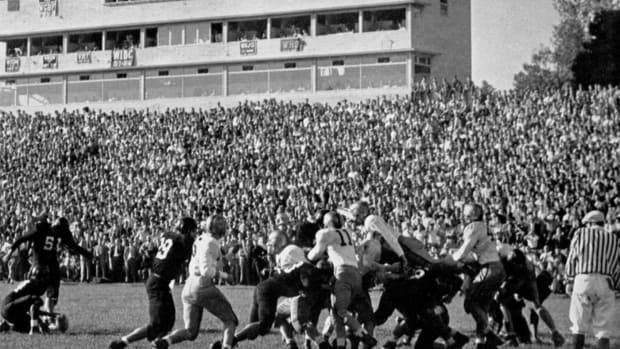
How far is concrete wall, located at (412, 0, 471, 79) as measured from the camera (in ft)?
173

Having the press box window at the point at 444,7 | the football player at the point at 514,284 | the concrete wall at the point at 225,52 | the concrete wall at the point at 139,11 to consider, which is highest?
the concrete wall at the point at 139,11

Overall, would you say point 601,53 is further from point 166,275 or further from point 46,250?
point 166,275

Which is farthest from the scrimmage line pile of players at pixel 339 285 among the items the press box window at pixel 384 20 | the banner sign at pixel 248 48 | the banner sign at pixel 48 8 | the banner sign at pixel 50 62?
the banner sign at pixel 48 8

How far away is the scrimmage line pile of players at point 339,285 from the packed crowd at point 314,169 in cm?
1168

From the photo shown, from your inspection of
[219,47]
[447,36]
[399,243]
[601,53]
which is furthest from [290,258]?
[601,53]

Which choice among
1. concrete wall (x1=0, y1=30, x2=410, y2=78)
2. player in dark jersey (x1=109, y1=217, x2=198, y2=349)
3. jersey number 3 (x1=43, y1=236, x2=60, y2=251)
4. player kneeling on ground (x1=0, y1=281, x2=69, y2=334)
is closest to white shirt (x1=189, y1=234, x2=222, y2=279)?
player in dark jersey (x1=109, y1=217, x2=198, y2=349)

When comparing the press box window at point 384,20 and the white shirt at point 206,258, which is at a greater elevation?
the press box window at point 384,20

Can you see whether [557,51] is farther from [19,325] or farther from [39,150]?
[19,325]

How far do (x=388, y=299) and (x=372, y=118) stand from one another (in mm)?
28483

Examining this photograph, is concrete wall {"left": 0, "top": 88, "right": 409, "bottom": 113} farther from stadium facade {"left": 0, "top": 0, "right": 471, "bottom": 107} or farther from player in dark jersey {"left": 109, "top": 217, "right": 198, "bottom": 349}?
player in dark jersey {"left": 109, "top": 217, "right": 198, "bottom": 349}

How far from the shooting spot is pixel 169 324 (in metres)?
16.6

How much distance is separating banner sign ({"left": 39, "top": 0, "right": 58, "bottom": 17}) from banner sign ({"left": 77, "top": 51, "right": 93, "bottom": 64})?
3068 millimetres

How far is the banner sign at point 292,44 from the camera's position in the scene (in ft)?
180

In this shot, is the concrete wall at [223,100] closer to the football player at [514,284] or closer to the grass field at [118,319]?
the grass field at [118,319]
